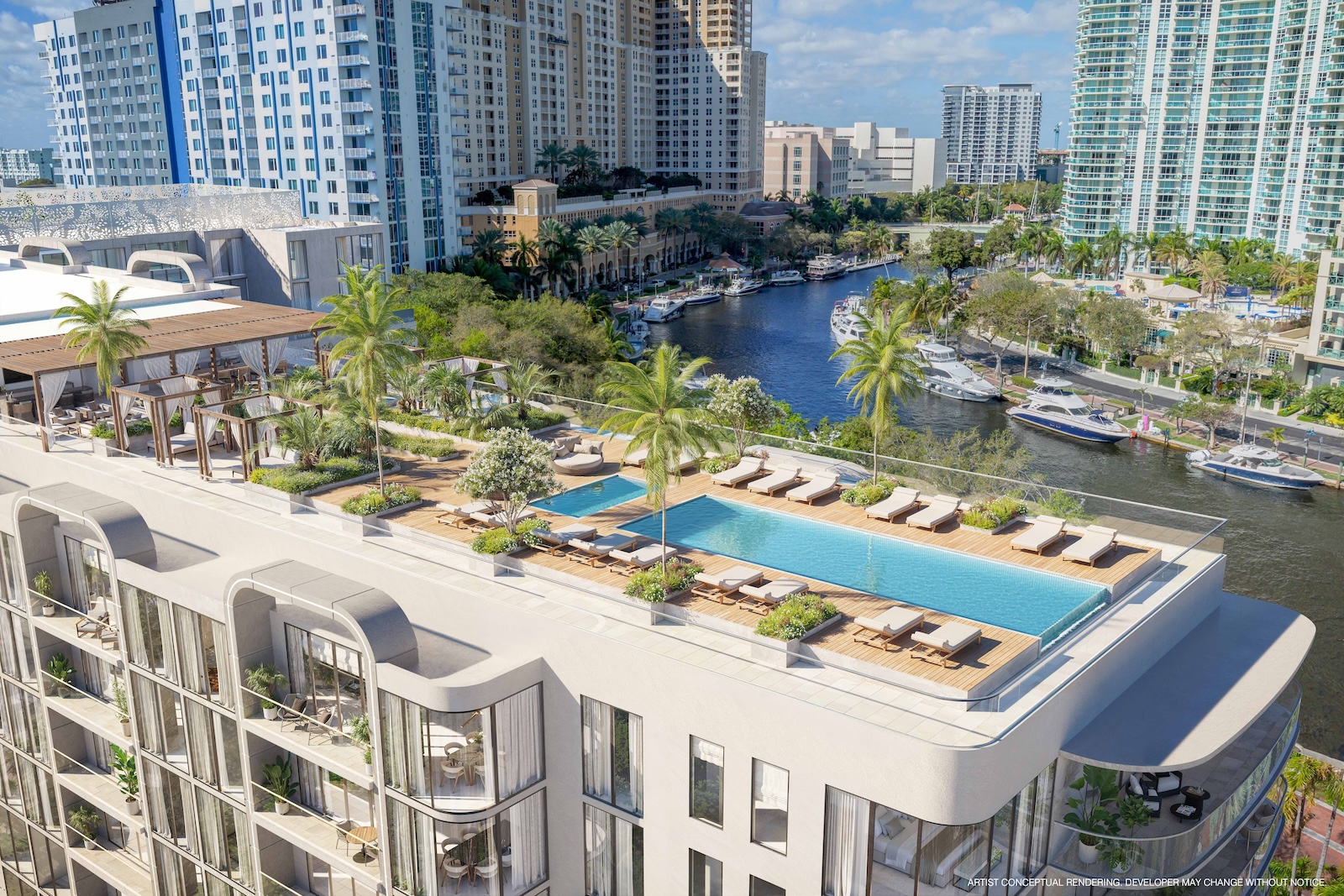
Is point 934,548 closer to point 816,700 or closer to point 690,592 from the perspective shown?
point 690,592

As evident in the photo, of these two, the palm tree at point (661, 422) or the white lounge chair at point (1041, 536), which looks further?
the white lounge chair at point (1041, 536)

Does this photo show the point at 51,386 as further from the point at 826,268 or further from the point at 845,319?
the point at 826,268

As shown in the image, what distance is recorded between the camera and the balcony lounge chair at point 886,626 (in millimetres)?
18453

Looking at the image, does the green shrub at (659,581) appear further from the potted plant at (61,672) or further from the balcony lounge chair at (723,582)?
the potted plant at (61,672)

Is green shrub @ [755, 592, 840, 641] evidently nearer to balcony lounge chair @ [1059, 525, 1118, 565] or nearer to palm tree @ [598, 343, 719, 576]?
palm tree @ [598, 343, 719, 576]

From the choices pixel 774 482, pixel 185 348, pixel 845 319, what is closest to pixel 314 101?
pixel 845 319

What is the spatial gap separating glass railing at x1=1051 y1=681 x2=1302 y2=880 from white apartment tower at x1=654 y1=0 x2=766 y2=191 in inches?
6545

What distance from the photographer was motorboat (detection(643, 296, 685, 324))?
113312 mm

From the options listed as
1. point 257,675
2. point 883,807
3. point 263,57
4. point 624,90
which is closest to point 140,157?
point 263,57

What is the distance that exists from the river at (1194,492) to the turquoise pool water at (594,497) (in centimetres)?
2550

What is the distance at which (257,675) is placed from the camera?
19.8 metres

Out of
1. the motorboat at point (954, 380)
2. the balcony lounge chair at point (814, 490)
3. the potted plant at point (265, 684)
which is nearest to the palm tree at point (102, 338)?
the potted plant at point (265, 684)

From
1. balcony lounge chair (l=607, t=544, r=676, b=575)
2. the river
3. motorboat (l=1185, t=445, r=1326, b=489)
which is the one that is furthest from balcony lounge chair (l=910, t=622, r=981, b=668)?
motorboat (l=1185, t=445, r=1326, b=489)

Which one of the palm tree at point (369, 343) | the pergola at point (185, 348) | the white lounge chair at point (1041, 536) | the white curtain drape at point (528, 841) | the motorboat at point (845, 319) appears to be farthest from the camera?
the motorboat at point (845, 319)
